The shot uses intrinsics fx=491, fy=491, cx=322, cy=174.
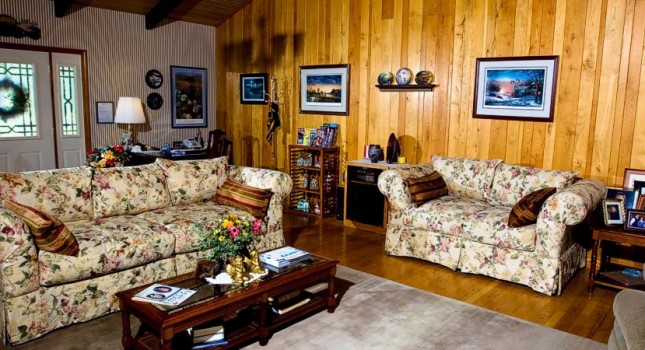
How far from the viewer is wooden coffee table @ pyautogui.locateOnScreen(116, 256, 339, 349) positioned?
8.11 ft

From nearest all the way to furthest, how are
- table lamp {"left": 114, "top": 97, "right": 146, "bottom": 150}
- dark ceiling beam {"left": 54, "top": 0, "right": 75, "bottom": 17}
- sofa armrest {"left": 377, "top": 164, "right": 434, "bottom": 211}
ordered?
sofa armrest {"left": 377, "top": 164, "right": 434, "bottom": 211}
dark ceiling beam {"left": 54, "top": 0, "right": 75, "bottom": 17}
table lamp {"left": 114, "top": 97, "right": 146, "bottom": 150}

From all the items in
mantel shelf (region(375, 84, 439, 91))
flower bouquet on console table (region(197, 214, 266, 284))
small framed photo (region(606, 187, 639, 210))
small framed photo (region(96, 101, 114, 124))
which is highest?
mantel shelf (region(375, 84, 439, 91))

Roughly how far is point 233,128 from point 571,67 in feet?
16.3

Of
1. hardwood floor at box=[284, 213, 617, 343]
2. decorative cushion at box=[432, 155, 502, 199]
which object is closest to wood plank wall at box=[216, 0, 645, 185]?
decorative cushion at box=[432, 155, 502, 199]

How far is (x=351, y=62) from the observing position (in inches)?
240

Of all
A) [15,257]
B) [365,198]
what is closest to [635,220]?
[365,198]

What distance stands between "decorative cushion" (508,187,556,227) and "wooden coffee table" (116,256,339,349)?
62.5 inches

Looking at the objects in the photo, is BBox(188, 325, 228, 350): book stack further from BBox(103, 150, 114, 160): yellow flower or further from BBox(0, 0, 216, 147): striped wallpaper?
BBox(0, 0, 216, 147): striped wallpaper

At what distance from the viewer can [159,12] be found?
6.88 m

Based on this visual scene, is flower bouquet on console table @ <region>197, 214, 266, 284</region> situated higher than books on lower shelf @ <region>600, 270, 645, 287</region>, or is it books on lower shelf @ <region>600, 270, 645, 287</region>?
flower bouquet on console table @ <region>197, 214, 266, 284</region>

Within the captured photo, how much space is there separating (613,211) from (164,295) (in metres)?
3.33

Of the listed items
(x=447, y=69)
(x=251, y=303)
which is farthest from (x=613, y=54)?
(x=251, y=303)

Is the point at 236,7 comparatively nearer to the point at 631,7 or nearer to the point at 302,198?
the point at 302,198

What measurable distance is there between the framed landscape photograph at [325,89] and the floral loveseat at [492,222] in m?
1.66
